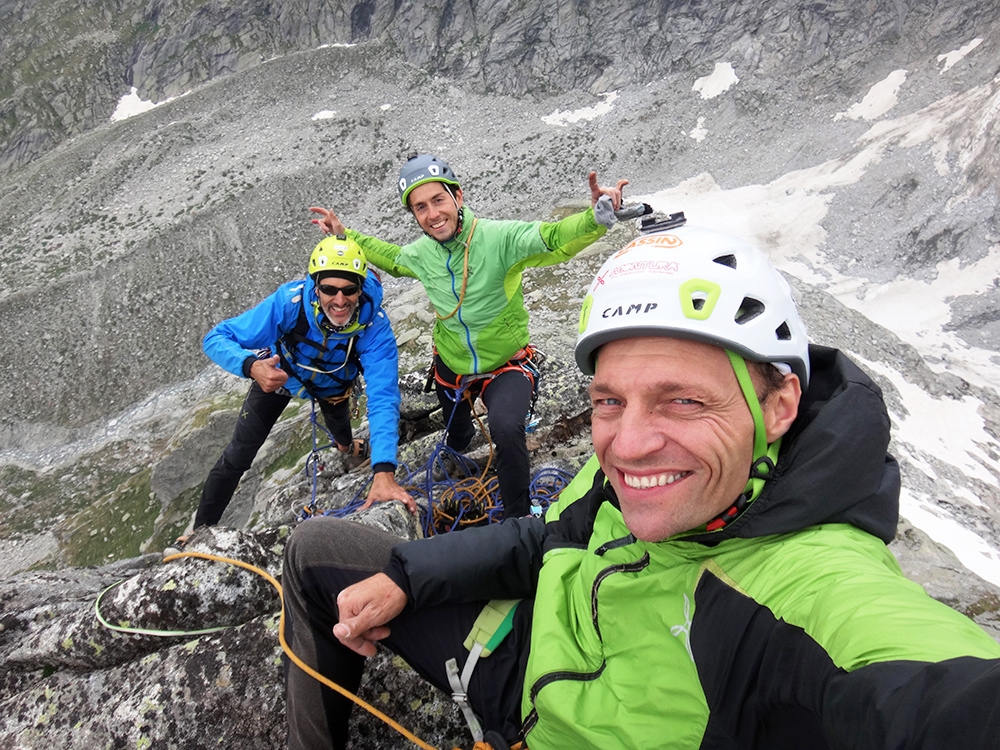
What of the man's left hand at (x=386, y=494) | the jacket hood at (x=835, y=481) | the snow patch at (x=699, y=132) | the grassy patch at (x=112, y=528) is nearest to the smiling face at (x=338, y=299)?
the man's left hand at (x=386, y=494)

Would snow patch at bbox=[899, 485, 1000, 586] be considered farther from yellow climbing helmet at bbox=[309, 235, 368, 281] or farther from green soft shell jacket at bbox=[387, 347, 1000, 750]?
yellow climbing helmet at bbox=[309, 235, 368, 281]

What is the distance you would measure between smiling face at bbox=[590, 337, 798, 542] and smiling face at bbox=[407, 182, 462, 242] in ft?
13.2

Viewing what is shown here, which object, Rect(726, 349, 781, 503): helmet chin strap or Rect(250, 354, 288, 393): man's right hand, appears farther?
Rect(250, 354, 288, 393): man's right hand

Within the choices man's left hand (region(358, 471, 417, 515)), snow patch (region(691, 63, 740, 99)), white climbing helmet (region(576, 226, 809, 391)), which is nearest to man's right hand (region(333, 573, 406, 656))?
white climbing helmet (region(576, 226, 809, 391))

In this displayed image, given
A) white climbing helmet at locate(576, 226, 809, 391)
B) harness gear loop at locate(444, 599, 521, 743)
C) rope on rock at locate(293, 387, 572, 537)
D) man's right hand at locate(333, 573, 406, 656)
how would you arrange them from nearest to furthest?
white climbing helmet at locate(576, 226, 809, 391) < man's right hand at locate(333, 573, 406, 656) < harness gear loop at locate(444, 599, 521, 743) < rope on rock at locate(293, 387, 572, 537)

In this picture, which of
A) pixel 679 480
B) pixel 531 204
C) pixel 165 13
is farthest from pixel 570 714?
pixel 165 13

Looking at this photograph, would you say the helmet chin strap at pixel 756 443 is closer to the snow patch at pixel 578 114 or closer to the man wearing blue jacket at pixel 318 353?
the man wearing blue jacket at pixel 318 353

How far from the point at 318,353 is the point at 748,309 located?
541 cm

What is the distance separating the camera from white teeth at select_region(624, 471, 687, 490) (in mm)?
2330

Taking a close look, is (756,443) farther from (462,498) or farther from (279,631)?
(462,498)

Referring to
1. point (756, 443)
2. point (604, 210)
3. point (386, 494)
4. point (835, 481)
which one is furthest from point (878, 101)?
point (835, 481)

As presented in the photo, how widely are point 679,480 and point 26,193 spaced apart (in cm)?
6182

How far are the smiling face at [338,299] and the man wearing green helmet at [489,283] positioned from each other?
32.5 inches

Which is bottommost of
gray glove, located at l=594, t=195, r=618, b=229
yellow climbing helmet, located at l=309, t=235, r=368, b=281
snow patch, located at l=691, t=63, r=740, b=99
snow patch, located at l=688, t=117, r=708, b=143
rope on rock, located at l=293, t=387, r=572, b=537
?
rope on rock, located at l=293, t=387, r=572, b=537
